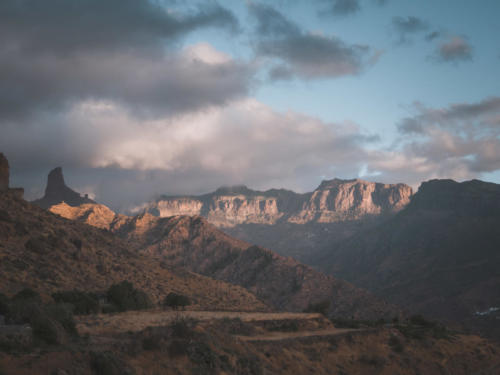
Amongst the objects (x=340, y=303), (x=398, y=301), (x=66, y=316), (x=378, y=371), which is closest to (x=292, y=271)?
(x=340, y=303)

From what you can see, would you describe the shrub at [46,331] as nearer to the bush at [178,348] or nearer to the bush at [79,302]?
the bush at [178,348]

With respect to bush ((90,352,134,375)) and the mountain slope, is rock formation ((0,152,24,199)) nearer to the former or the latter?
the mountain slope

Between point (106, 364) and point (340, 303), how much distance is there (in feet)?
363

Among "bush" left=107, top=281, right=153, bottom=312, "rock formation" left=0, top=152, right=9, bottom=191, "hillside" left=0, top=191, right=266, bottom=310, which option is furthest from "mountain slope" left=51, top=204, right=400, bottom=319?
"bush" left=107, top=281, right=153, bottom=312

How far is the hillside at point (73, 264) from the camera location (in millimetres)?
54312

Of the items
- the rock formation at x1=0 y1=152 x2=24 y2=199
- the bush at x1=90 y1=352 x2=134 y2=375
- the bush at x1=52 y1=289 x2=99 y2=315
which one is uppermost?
the rock formation at x1=0 y1=152 x2=24 y2=199

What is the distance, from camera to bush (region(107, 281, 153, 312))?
4541cm

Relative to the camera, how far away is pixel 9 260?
5412 centimetres

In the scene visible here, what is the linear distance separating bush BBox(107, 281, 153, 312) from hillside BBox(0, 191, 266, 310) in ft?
28.4

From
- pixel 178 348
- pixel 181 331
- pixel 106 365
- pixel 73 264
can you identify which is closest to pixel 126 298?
pixel 73 264

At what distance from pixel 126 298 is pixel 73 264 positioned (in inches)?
1019

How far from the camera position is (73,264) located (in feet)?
221

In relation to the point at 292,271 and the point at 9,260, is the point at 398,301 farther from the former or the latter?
the point at 9,260

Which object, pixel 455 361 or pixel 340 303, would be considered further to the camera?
pixel 340 303
